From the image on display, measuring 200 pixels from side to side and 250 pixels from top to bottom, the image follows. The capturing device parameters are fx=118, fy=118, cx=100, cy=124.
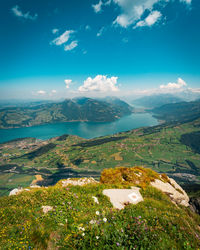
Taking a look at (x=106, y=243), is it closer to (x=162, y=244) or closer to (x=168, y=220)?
(x=162, y=244)

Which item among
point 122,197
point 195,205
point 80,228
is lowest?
point 195,205

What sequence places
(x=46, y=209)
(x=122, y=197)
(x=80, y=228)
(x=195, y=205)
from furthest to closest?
(x=195, y=205) → (x=122, y=197) → (x=46, y=209) → (x=80, y=228)

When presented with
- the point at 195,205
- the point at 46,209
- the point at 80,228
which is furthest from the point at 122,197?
the point at 195,205

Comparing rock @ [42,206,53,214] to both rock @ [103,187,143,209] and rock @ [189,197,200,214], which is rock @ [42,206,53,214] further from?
rock @ [189,197,200,214]

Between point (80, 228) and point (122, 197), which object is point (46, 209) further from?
point (122, 197)

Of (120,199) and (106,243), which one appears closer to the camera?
(106,243)

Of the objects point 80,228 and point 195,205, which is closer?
point 80,228

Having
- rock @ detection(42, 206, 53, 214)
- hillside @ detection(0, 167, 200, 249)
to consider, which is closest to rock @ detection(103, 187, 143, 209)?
hillside @ detection(0, 167, 200, 249)

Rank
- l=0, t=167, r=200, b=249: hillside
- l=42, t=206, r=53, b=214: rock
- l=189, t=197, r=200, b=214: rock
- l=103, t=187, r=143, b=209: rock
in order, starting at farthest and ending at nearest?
1. l=189, t=197, r=200, b=214: rock
2. l=103, t=187, r=143, b=209: rock
3. l=42, t=206, r=53, b=214: rock
4. l=0, t=167, r=200, b=249: hillside

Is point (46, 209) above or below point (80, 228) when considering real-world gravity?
below

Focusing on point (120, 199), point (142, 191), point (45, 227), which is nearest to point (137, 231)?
point (45, 227)

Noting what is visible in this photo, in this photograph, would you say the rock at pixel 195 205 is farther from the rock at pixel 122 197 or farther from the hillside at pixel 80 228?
the hillside at pixel 80 228
